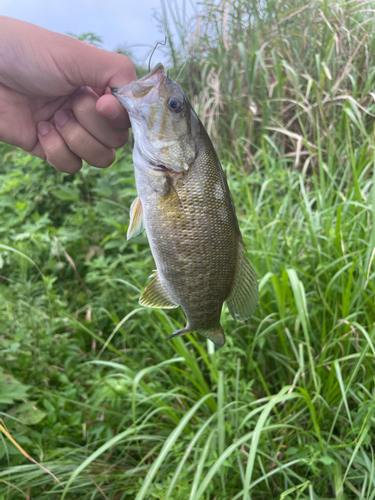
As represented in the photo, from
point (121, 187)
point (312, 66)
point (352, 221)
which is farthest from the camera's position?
point (312, 66)

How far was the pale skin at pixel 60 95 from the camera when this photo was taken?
122 cm

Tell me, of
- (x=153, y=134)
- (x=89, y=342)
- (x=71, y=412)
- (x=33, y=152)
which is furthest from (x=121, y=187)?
(x=153, y=134)

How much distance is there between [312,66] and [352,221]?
2.08 m

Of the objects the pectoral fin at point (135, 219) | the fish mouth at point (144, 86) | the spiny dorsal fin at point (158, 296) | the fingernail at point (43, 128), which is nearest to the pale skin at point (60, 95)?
the fingernail at point (43, 128)

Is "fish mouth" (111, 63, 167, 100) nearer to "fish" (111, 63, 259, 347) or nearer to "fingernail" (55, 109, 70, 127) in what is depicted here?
"fish" (111, 63, 259, 347)

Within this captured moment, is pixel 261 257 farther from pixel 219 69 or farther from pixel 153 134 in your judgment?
pixel 219 69

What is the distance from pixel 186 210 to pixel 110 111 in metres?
0.47

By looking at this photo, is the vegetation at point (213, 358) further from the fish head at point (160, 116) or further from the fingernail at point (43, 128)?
the fish head at point (160, 116)

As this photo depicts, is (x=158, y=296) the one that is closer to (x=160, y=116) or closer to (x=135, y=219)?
(x=135, y=219)

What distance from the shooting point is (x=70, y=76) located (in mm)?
1272

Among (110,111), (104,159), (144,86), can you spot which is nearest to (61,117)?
(104,159)

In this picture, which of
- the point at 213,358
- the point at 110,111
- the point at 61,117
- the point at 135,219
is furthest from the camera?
the point at 213,358

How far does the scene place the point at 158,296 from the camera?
1.09m

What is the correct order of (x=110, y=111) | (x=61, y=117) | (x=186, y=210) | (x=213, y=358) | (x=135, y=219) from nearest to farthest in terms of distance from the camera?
1. (x=186, y=210)
2. (x=135, y=219)
3. (x=110, y=111)
4. (x=61, y=117)
5. (x=213, y=358)
